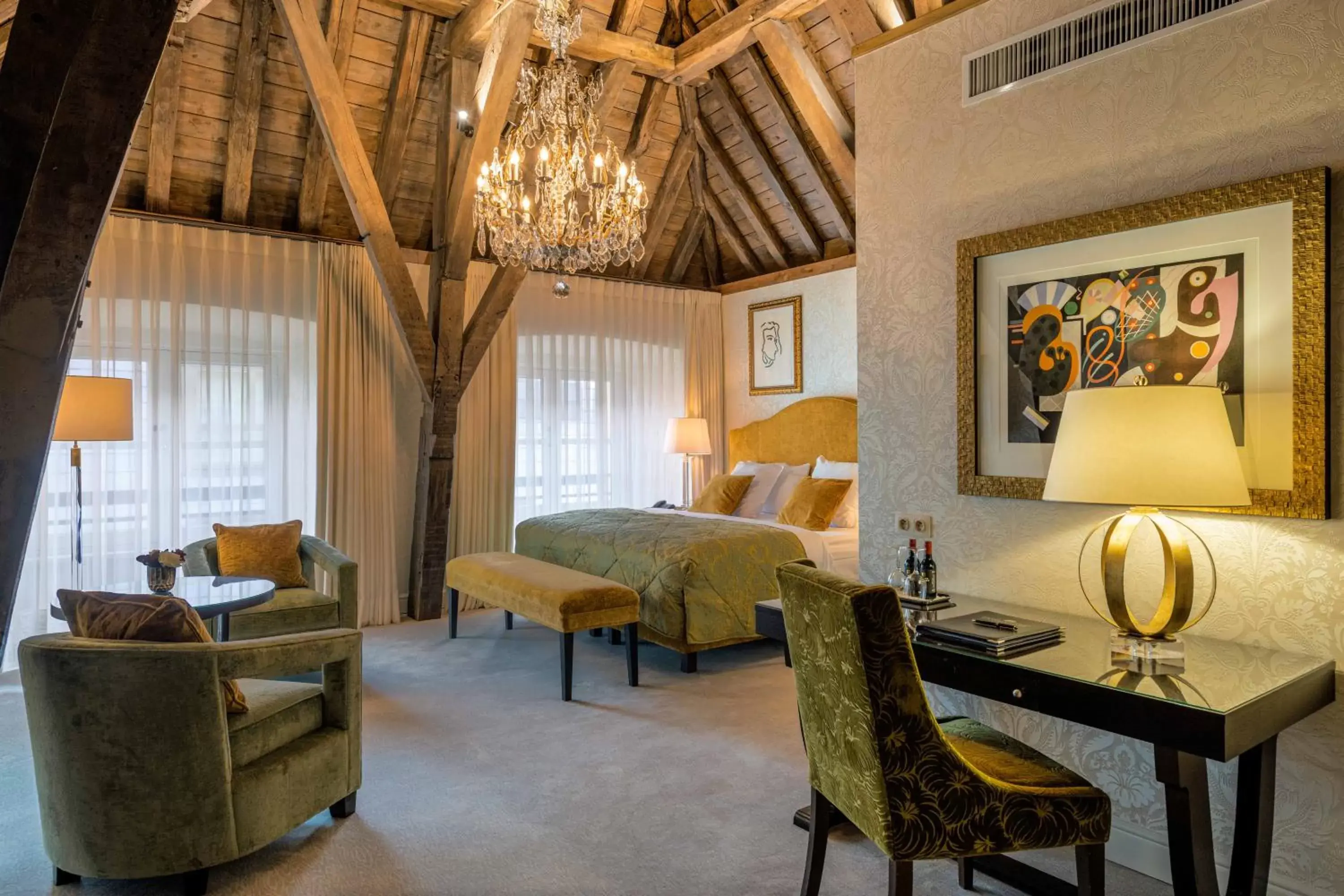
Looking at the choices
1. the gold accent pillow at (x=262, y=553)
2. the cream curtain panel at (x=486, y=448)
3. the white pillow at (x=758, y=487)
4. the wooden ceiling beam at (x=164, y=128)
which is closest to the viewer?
the gold accent pillow at (x=262, y=553)

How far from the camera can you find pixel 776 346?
6941 mm

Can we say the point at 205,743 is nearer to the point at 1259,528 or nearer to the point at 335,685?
the point at 335,685

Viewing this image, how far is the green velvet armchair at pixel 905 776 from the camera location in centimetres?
174

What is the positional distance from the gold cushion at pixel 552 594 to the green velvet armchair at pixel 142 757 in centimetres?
174

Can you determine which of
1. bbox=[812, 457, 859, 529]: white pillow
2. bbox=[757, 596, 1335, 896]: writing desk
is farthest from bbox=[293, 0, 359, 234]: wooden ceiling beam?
bbox=[757, 596, 1335, 896]: writing desk

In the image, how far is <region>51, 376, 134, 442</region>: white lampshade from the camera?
3680 millimetres

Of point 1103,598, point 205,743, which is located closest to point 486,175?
point 205,743

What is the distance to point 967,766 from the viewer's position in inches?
70.6

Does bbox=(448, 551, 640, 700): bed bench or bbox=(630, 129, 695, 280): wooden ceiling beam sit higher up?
bbox=(630, 129, 695, 280): wooden ceiling beam

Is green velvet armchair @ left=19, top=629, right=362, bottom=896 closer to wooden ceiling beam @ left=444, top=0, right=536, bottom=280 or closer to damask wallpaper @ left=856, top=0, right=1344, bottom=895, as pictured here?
damask wallpaper @ left=856, top=0, right=1344, bottom=895

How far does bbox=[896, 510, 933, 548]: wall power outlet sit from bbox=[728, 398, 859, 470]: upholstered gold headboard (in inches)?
114

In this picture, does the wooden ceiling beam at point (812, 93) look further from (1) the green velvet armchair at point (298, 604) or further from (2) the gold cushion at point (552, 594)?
(1) the green velvet armchair at point (298, 604)

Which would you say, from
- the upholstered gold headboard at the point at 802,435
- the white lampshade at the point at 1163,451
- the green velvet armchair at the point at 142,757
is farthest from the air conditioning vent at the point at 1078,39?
the upholstered gold headboard at the point at 802,435

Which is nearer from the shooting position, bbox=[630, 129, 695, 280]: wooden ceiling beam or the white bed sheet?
the white bed sheet
